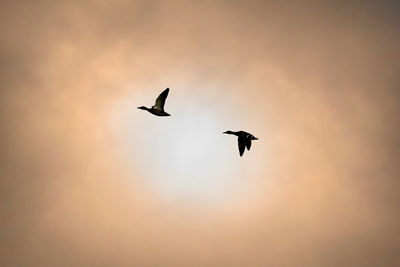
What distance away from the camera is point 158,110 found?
75812 millimetres

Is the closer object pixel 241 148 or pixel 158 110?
pixel 158 110

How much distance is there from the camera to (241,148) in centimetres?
8225

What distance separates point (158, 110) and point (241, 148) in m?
17.4
